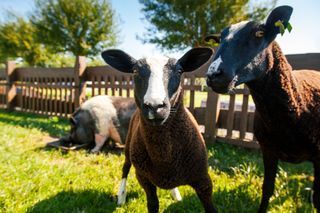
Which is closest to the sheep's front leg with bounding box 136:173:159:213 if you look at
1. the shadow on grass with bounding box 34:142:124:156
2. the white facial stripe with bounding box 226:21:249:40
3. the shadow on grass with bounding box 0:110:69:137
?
the white facial stripe with bounding box 226:21:249:40

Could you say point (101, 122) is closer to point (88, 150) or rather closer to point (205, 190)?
point (88, 150)

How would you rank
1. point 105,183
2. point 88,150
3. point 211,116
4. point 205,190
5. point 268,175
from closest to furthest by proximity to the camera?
point 205,190 → point 268,175 → point 105,183 → point 88,150 → point 211,116

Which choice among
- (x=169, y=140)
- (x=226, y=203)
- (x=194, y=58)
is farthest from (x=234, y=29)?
(x=226, y=203)

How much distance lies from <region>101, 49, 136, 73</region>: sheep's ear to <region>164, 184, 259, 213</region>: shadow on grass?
1659mm

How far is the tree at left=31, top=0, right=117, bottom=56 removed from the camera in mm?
27406

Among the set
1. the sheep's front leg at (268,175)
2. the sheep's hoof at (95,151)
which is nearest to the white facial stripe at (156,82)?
the sheep's front leg at (268,175)

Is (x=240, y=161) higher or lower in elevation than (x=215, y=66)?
lower

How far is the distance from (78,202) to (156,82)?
6.21 ft

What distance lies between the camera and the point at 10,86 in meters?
10.7

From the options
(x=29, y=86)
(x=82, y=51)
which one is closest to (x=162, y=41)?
(x=82, y=51)

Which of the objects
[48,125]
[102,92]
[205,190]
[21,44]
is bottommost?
[48,125]

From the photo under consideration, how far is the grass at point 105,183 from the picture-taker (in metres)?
3.11

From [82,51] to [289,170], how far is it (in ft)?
87.8

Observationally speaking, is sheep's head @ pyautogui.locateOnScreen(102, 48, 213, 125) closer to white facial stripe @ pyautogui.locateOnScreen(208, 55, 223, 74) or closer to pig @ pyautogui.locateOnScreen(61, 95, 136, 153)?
white facial stripe @ pyautogui.locateOnScreen(208, 55, 223, 74)
